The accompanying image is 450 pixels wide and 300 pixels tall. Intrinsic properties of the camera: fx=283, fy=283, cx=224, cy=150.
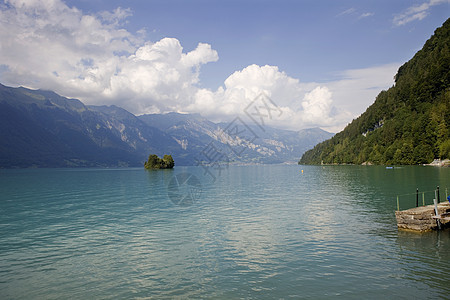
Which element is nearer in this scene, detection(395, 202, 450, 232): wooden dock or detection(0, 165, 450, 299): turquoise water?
detection(0, 165, 450, 299): turquoise water

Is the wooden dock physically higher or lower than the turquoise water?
higher

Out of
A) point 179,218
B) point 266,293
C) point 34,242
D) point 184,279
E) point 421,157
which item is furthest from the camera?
point 421,157

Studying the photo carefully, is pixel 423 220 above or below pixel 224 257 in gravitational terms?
above

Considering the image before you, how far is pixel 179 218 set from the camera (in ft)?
135

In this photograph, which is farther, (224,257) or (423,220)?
(423,220)

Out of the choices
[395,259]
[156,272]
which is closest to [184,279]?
[156,272]

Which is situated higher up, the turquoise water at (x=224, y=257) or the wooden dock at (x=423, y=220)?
the wooden dock at (x=423, y=220)

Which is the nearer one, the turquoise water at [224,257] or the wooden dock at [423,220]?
the turquoise water at [224,257]

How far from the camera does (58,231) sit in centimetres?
3450

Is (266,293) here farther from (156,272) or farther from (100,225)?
(100,225)

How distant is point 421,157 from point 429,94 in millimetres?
47628

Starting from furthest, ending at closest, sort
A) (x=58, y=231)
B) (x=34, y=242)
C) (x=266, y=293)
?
(x=58, y=231) < (x=34, y=242) < (x=266, y=293)

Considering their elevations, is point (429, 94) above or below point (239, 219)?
above

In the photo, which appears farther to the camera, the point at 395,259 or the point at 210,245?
the point at 210,245
